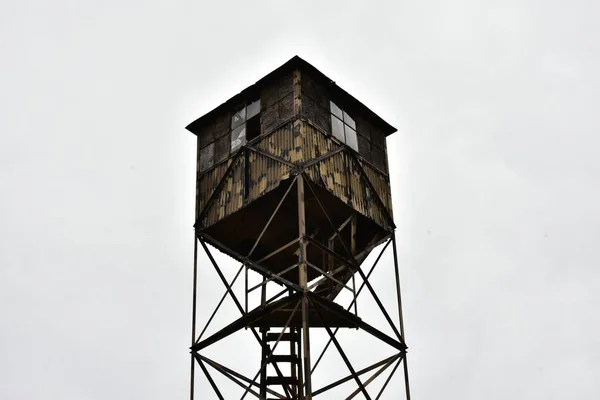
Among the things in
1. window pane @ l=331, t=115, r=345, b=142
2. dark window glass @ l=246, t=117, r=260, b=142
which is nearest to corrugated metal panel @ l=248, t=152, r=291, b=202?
dark window glass @ l=246, t=117, r=260, b=142

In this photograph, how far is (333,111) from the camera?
76.5 feet

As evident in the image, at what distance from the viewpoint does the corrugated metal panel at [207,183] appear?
75.9 ft

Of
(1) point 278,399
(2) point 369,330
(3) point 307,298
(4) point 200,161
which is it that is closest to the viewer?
(3) point 307,298

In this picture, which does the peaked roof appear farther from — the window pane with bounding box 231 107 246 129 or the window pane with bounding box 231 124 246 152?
the window pane with bounding box 231 124 246 152

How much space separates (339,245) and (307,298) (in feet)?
13.4

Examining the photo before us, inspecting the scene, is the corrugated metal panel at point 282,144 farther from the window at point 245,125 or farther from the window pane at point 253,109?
the window pane at point 253,109

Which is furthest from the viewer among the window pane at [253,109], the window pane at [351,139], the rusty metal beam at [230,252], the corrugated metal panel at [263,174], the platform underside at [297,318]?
the window pane at [351,139]

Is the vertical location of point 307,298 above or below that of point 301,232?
below

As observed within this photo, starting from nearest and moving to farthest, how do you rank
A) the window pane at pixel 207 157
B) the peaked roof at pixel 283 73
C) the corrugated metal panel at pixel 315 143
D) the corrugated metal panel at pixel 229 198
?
the corrugated metal panel at pixel 315 143, the corrugated metal panel at pixel 229 198, the peaked roof at pixel 283 73, the window pane at pixel 207 157

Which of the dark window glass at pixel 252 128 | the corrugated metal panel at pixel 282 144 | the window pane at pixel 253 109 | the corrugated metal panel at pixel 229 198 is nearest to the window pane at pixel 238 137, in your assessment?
the dark window glass at pixel 252 128

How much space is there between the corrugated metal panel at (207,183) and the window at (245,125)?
0.59 m

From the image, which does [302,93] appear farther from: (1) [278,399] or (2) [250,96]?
(1) [278,399]

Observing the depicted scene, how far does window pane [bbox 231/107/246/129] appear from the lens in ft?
77.6

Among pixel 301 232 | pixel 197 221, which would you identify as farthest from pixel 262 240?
pixel 301 232
